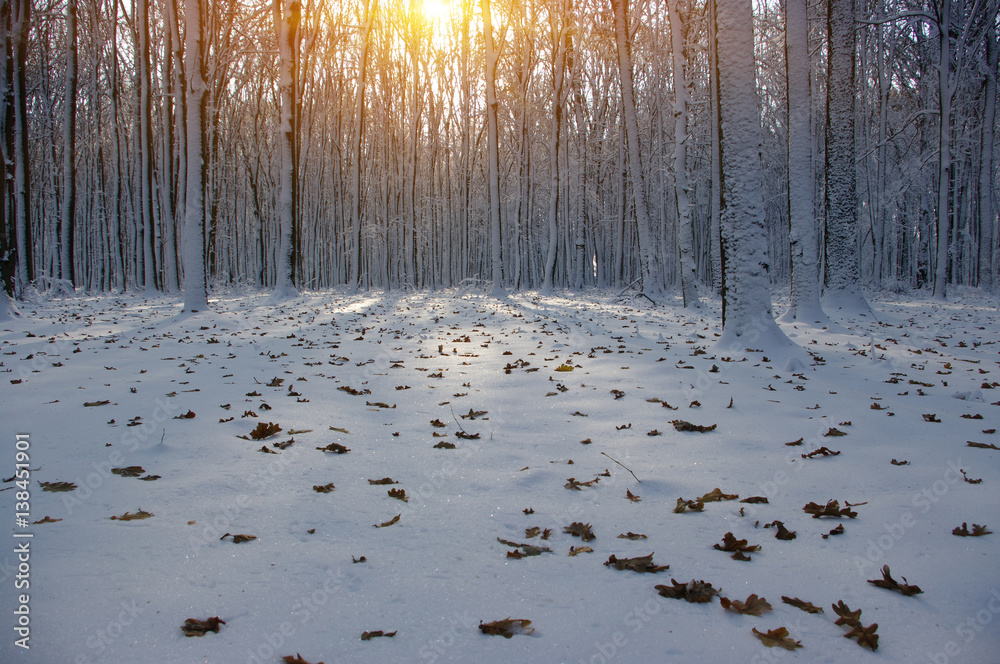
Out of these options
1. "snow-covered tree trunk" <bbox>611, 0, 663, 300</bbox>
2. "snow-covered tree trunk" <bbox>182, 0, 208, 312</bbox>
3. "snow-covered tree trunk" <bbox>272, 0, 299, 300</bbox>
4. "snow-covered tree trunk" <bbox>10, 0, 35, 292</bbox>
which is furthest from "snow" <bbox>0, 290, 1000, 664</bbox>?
"snow-covered tree trunk" <bbox>272, 0, 299, 300</bbox>

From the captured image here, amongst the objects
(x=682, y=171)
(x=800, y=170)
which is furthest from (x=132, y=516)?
(x=682, y=171)

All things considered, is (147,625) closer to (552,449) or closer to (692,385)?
(552,449)

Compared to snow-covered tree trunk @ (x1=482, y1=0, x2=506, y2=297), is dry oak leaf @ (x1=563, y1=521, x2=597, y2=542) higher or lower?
lower

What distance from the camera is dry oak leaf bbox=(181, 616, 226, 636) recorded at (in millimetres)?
1569

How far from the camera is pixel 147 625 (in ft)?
5.24

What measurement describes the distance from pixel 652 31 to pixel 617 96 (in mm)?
8325

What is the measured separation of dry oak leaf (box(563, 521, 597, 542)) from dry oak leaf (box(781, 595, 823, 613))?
73 cm

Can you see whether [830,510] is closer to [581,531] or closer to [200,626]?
[581,531]

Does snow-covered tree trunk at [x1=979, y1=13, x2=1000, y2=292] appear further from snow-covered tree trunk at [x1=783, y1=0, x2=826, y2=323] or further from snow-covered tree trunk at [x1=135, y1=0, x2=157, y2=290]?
snow-covered tree trunk at [x1=135, y1=0, x2=157, y2=290]

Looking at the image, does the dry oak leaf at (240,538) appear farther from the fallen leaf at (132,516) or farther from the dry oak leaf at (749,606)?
the dry oak leaf at (749,606)

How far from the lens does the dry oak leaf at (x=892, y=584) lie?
1791 mm

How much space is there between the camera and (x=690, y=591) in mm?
1803

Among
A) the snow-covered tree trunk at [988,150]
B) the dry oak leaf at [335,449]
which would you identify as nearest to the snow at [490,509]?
the dry oak leaf at [335,449]

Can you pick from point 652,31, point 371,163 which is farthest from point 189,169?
point 371,163
